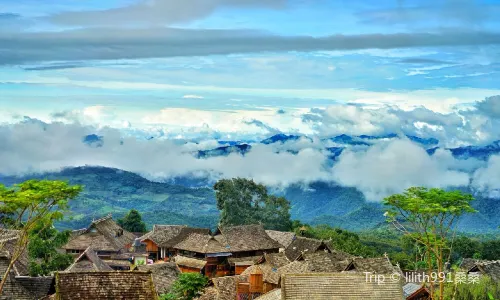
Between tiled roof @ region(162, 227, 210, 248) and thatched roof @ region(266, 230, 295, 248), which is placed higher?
tiled roof @ region(162, 227, 210, 248)

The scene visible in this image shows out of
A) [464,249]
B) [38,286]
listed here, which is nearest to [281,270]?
[38,286]

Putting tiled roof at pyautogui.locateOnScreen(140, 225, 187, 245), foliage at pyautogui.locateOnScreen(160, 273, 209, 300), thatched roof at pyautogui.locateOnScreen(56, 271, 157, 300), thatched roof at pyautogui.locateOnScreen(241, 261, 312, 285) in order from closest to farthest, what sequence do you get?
thatched roof at pyautogui.locateOnScreen(56, 271, 157, 300) → foliage at pyautogui.locateOnScreen(160, 273, 209, 300) → thatched roof at pyautogui.locateOnScreen(241, 261, 312, 285) → tiled roof at pyautogui.locateOnScreen(140, 225, 187, 245)

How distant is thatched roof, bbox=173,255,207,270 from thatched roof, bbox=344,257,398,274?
1921 cm

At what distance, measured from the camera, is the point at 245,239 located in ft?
248

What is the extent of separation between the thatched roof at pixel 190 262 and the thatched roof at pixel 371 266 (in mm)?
19210

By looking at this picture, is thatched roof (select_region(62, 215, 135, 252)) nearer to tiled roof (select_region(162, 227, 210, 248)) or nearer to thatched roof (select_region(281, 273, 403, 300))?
tiled roof (select_region(162, 227, 210, 248))

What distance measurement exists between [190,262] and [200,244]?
9.75 feet

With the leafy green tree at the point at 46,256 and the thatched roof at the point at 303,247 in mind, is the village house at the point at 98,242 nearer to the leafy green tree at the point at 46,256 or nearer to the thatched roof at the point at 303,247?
the leafy green tree at the point at 46,256

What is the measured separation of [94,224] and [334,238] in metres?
31.9

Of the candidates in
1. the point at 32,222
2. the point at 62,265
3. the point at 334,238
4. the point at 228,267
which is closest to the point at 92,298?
the point at 32,222

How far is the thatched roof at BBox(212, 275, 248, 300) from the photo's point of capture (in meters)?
51.5

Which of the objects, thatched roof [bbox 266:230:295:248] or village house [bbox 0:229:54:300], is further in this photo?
thatched roof [bbox 266:230:295:248]

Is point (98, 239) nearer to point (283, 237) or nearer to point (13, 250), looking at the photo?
point (283, 237)

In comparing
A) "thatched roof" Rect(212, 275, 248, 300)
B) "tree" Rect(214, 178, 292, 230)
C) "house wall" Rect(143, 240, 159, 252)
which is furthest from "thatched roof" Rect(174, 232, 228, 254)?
"tree" Rect(214, 178, 292, 230)
